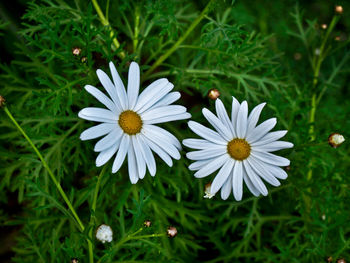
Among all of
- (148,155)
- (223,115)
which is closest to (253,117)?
(223,115)

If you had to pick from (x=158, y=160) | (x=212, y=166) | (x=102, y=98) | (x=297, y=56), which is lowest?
(x=212, y=166)

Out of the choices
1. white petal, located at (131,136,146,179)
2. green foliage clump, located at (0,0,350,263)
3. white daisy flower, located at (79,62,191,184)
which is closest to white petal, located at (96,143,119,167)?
→ white daisy flower, located at (79,62,191,184)

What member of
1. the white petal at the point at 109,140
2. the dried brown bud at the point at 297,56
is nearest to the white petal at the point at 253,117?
the white petal at the point at 109,140

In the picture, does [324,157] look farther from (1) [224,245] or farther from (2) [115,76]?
(2) [115,76]

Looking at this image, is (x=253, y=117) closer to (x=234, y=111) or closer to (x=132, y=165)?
(x=234, y=111)

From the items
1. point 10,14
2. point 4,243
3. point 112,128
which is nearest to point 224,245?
point 112,128

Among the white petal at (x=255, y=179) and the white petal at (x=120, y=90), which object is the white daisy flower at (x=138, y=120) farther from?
the white petal at (x=255, y=179)

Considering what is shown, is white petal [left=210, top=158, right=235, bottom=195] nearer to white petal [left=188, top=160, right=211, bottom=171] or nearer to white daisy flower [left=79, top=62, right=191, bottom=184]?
white petal [left=188, top=160, right=211, bottom=171]
